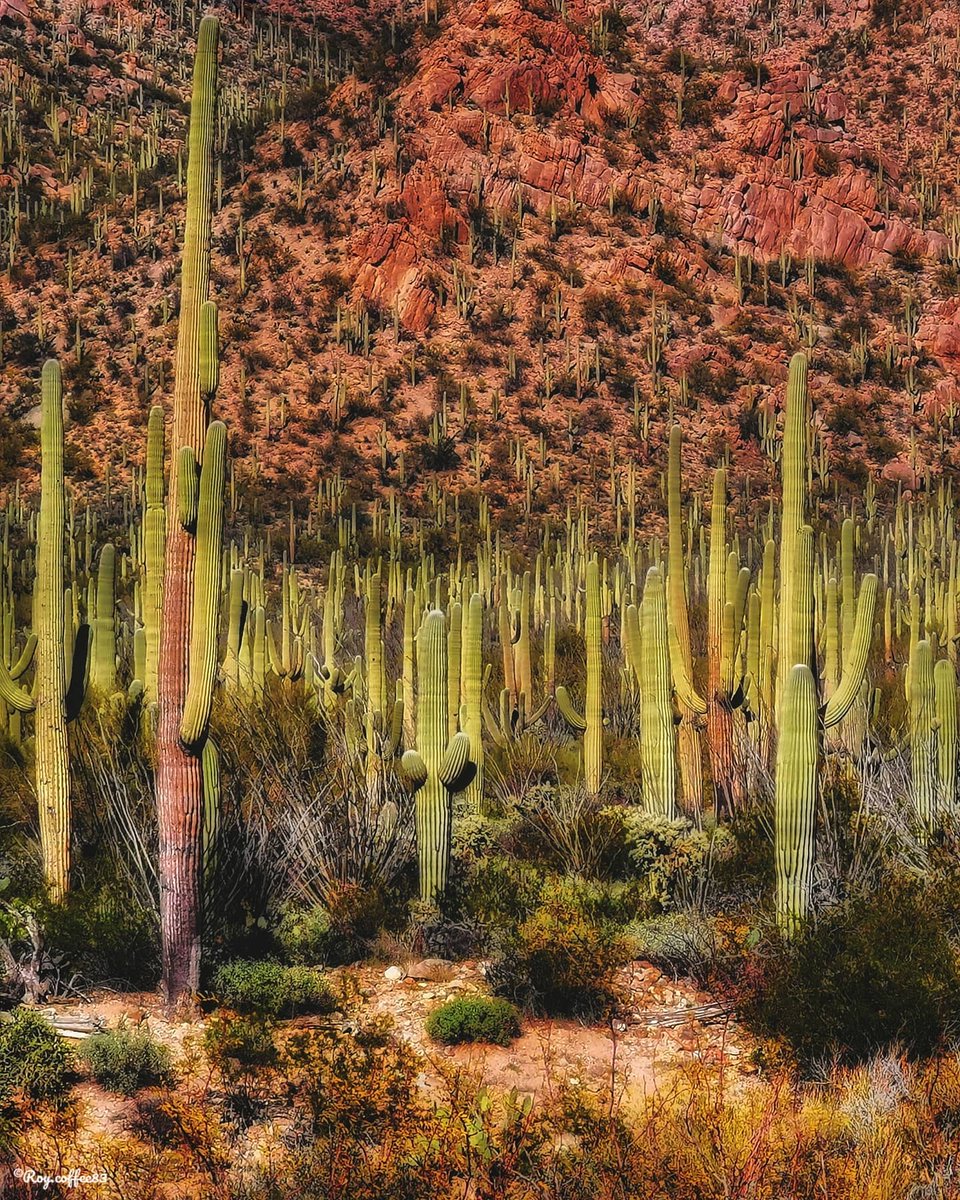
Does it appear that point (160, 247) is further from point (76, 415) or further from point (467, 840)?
point (467, 840)

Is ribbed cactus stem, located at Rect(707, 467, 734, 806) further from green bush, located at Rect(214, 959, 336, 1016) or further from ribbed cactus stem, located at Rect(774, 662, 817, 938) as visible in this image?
green bush, located at Rect(214, 959, 336, 1016)

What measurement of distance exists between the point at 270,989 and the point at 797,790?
285 centimetres

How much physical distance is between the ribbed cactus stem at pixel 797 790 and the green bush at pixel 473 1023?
4.98ft

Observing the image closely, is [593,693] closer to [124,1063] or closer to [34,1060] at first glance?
[124,1063]

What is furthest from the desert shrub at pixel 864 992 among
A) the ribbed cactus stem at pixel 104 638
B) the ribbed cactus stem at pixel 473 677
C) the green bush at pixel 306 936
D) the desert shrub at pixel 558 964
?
the ribbed cactus stem at pixel 104 638

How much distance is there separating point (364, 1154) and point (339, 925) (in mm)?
2691

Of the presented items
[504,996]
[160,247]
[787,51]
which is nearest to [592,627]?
[504,996]

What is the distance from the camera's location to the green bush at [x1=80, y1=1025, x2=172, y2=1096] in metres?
5.17

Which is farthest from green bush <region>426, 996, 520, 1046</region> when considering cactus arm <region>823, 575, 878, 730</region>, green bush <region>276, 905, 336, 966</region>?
cactus arm <region>823, 575, 878, 730</region>

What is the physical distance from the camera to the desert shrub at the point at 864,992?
5.32m

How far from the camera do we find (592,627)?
9336 millimetres

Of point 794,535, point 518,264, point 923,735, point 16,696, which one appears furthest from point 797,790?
point 518,264

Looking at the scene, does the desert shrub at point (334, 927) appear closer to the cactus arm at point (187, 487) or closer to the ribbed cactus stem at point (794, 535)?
the cactus arm at point (187, 487)

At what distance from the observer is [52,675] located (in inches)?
277
